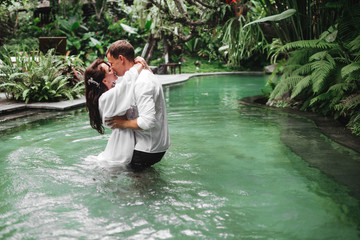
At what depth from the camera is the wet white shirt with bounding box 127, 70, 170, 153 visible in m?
3.04

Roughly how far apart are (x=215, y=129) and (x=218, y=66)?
691 inches

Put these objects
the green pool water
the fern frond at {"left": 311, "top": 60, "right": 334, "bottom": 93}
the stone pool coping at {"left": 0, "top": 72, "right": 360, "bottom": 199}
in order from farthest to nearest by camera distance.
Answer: the fern frond at {"left": 311, "top": 60, "right": 334, "bottom": 93} → the stone pool coping at {"left": 0, "top": 72, "right": 360, "bottom": 199} → the green pool water

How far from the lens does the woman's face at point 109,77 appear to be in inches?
136

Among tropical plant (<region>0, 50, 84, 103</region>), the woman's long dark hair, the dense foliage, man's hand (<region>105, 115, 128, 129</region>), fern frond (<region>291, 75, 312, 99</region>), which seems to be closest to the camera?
man's hand (<region>105, 115, 128, 129</region>)

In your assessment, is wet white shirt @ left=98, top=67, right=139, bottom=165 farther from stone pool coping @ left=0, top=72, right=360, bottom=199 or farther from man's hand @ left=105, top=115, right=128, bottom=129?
stone pool coping @ left=0, top=72, right=360, bottom=199

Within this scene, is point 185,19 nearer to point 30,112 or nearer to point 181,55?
point 30,112

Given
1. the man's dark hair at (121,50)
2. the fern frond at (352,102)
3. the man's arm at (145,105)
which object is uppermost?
the man's dark hair at (121,50)

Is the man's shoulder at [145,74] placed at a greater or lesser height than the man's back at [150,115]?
greater

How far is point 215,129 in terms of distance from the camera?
613cm

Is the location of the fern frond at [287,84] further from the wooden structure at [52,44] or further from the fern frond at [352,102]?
the wooden structure at [52,44]

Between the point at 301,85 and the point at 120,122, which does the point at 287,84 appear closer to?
the point at 301,85

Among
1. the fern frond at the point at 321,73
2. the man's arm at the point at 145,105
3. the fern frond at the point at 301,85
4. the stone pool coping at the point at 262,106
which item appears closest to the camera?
the man's arm at the point at 145,105

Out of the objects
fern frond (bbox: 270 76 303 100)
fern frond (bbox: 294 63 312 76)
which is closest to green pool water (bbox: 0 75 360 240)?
fern frond (bbox: 270 76 303 100)

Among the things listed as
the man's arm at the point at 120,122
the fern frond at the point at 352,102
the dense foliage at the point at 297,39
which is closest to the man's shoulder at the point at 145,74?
the man's arm at the point at 120,122
